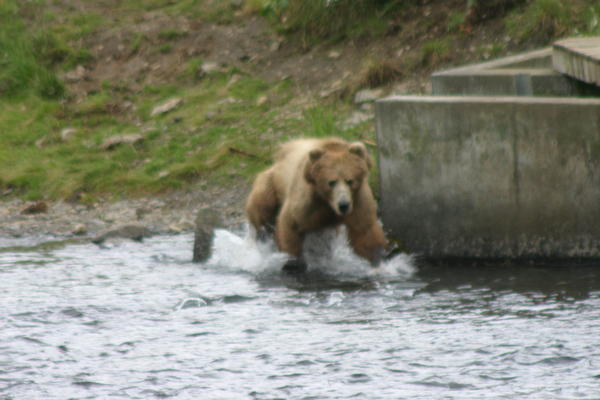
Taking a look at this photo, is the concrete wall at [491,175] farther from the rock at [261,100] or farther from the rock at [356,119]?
the rock at [261,100]

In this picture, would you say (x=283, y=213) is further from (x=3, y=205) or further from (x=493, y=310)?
(x=3, y=205)

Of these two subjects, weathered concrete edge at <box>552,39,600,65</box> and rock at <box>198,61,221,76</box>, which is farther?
rock at <box>198,61,221,76</box>

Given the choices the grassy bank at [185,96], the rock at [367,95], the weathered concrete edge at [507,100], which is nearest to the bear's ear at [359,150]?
the weathered concrete edge at [507,100]

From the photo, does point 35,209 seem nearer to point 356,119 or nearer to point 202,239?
point 202,239

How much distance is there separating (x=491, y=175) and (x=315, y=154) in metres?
1.31

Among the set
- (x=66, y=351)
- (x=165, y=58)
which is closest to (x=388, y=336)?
(x=66, y=351)

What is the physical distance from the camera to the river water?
207 inches

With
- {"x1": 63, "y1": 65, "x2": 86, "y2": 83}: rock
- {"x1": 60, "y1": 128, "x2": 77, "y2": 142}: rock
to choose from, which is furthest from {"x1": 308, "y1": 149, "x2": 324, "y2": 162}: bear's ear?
{"x1": 63, "y1": 65, "x2": 86, "y2": 83}: rock

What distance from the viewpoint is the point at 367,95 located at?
38.7 feet

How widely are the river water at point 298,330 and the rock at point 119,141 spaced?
419 centimetres

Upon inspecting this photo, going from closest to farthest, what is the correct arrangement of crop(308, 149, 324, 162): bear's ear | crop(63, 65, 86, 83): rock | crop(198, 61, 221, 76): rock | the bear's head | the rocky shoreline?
the bear's head < crop(308, 149, 324, 162): bear's ear < the rocky shoreline < crop(198, 61, 221, 76): rock < crop(63, 65, 86, 83): rock

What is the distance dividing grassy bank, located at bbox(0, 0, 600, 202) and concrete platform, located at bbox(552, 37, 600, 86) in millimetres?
2343

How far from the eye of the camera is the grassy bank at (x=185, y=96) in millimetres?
11695

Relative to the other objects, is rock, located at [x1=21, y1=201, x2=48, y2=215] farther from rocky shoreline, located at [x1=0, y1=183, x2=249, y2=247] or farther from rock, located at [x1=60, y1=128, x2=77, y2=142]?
rock, located at [x1=60, y1=128, x2=77, y2=142]
